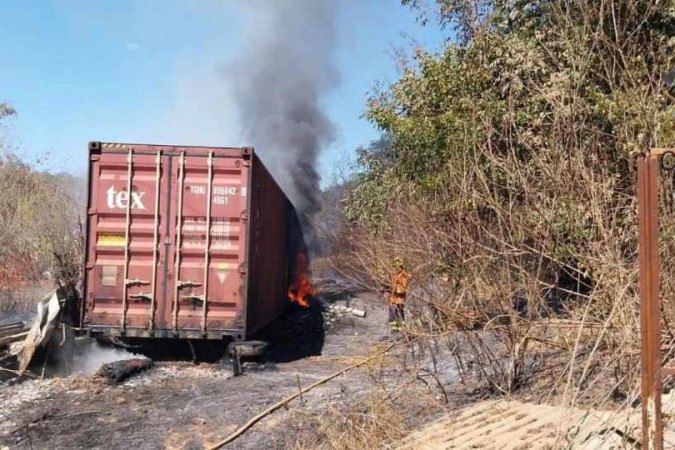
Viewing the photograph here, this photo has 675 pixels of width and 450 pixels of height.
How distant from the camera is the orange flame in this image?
1588cm

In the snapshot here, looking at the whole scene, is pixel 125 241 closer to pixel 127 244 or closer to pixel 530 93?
pixel 127 244

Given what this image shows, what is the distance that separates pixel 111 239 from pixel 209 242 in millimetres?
1303

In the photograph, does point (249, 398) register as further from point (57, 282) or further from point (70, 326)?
point (57, 282)

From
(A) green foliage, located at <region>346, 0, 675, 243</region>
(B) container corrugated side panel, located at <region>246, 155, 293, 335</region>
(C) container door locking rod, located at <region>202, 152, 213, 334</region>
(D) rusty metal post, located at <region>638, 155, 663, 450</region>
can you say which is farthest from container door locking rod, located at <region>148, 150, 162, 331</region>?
(D) rusty metal post, located at <region>638, 155, 663, 450</region>

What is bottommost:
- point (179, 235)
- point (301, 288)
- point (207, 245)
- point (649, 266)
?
point (649, 266)

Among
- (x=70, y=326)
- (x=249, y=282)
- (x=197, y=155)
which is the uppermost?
(x=197, y=155)

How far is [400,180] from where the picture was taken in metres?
12.4

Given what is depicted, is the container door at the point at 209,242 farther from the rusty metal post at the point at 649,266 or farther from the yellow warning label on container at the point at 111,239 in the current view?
the rusty metal post at the point at 649,266

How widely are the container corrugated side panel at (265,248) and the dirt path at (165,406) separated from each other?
3.48 feet

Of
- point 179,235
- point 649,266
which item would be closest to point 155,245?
point 179,235

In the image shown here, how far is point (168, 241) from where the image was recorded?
9.14 meters


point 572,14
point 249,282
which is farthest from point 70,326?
point 572,14

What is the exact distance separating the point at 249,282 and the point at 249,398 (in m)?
2.06

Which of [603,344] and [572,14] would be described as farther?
[572,14]
